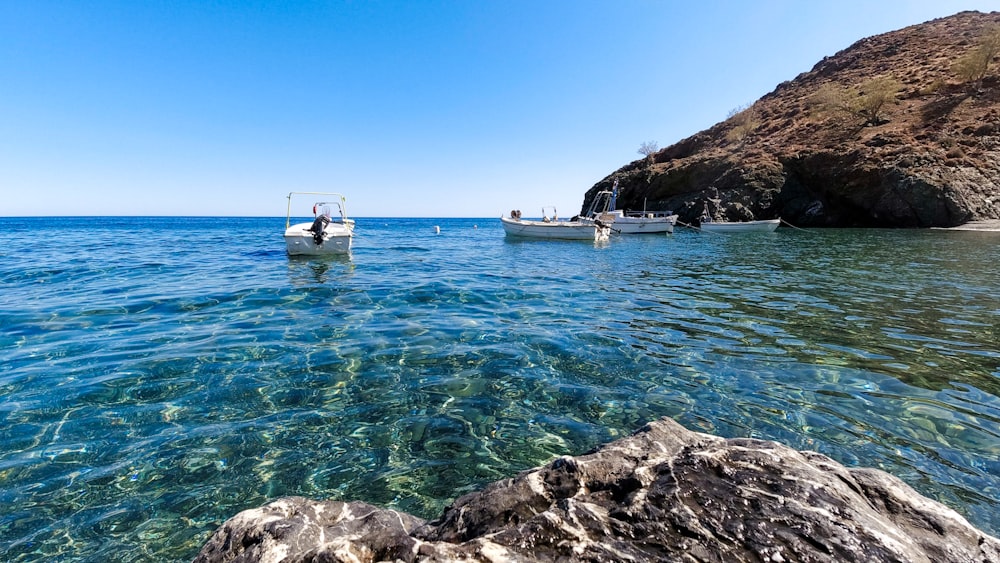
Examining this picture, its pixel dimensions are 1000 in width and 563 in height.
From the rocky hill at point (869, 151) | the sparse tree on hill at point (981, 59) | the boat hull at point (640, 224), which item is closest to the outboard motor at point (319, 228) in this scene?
the boat hull at point (640, 224)

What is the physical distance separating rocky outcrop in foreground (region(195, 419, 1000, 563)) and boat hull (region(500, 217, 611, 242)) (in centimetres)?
3119

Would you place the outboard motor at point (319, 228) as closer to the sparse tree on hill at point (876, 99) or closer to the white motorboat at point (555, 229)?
the white motorboat at point (555, 229)

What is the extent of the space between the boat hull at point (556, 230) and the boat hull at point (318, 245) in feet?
56.7

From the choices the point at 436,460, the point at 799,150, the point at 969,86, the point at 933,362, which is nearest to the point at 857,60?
the point at 969,86

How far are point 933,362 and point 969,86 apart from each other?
202 ft

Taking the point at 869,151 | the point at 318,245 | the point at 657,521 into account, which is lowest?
the point at 657,521

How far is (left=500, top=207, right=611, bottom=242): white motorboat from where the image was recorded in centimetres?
3284

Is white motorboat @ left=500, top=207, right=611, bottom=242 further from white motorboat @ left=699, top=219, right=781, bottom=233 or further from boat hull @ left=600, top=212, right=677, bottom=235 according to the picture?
white motorboat @ left=699, top=219, right=781, bottom=233

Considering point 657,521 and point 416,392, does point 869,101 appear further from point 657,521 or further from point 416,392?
point 657,521

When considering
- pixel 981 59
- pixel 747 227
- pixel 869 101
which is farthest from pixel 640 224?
pixel 981 59

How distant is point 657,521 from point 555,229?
32.6m

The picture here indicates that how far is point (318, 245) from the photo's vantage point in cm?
1928

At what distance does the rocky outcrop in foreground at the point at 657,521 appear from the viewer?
164 centimetres

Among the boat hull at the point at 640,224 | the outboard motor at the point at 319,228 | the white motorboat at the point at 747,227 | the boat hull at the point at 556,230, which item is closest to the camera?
the outboard motor at the point at 319,228
